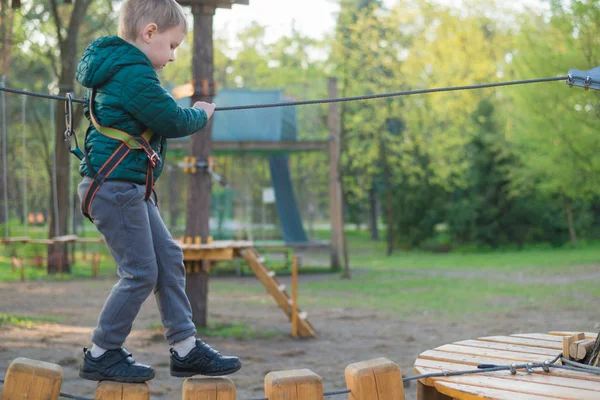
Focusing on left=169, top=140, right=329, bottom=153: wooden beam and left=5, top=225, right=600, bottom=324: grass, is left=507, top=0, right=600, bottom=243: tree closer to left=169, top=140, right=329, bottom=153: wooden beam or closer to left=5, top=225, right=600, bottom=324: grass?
left=5, top=225, right=600, bottom=324: grass


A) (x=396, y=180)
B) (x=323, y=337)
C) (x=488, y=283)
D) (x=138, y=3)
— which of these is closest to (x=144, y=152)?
(x=138, y=3)

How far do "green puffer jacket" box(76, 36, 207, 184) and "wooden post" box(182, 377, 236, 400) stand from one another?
0.72m

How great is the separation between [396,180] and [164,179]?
355 inches

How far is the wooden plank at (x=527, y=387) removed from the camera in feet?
8.46

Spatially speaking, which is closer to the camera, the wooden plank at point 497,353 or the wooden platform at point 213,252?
the wooden plank at point 497,353

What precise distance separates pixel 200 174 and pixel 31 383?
8.17 m

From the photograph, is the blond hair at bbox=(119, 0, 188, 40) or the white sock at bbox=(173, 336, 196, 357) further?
the white sock at bbox=(173, 336, 196, 357)

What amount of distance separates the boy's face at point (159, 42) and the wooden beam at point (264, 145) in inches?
700

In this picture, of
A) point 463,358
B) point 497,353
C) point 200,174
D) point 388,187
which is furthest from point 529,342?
point 388,187

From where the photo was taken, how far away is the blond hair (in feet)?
9.00

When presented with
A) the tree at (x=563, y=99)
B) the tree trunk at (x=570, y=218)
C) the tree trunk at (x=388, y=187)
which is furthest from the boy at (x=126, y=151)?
the tree trunk at (x=570, y=218)

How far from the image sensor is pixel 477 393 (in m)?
2.59

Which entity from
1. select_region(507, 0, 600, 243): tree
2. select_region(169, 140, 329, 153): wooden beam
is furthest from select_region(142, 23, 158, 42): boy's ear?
select_region(169, 140, 329, 153): wooden beam

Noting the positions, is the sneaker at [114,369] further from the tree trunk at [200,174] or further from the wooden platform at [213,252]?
the tree trunk at [200,174]
